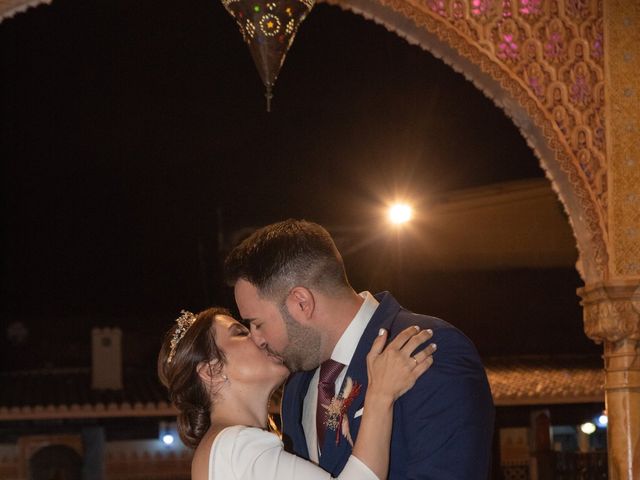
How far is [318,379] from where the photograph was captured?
2.79m

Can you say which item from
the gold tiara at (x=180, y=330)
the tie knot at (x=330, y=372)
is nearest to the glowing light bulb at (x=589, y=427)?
the gold tiara at (x=180, y=330)

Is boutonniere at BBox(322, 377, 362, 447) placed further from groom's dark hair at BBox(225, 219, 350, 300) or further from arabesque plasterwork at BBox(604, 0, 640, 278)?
arabesque plasterwork at BBox(604, 0, 640, 278)

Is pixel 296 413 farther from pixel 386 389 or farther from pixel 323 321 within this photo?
pixel 386 389

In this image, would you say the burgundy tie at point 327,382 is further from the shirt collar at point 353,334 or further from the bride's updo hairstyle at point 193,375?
the bride's updo hairstyle at point 193,375

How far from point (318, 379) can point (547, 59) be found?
3239 millimetres

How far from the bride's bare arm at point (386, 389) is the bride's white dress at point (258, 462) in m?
0.04

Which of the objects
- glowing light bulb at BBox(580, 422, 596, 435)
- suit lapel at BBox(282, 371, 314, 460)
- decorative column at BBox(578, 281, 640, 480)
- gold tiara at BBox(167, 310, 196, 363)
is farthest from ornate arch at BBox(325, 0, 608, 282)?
glowing light bulb at BBox(580, 422, 596, 435)

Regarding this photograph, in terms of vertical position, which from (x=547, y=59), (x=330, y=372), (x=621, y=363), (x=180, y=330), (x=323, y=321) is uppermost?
(x=547, y=59)

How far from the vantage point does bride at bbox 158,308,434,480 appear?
241cm

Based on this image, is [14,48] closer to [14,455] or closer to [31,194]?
[31,194]

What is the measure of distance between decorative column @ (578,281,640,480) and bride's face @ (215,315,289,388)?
2984mm

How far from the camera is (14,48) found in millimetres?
13812

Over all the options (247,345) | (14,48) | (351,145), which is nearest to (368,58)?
(351,145)

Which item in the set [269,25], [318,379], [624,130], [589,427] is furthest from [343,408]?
[589,427]
